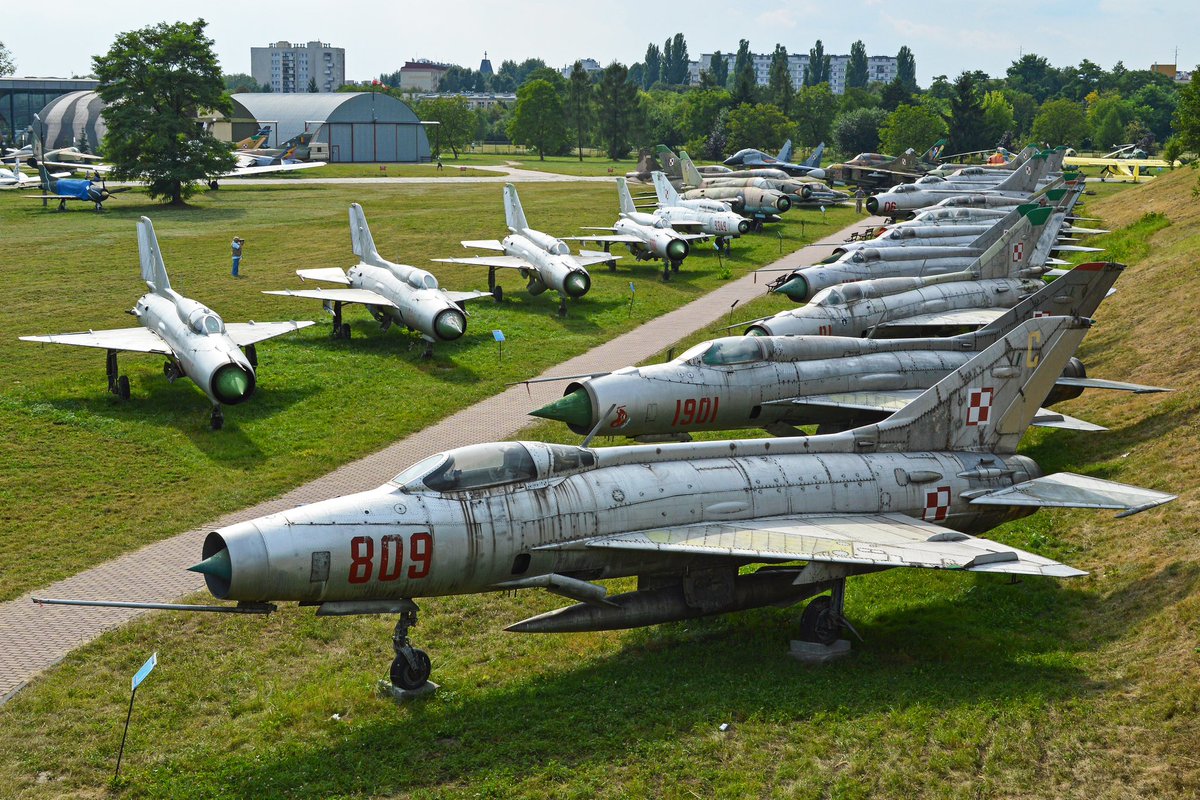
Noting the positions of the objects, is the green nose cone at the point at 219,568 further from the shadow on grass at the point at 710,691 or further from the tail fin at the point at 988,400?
the tail fin at the point at 988,400

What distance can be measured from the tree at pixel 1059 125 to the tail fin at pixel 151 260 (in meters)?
122

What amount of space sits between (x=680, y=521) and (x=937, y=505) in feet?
14.0

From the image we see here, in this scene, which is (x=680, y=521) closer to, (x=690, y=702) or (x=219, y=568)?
(x=690, y=702)

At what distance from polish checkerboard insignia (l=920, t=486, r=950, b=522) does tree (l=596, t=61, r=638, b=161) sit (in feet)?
420

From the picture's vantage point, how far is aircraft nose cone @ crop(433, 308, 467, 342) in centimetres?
3125

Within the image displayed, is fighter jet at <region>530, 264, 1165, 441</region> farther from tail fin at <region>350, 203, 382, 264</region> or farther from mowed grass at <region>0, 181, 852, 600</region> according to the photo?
tail fin at <region>350, 203, 382, 264</region>

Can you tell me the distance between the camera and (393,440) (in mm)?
24828

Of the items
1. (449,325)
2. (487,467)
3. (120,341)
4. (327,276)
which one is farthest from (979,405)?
(327,276)

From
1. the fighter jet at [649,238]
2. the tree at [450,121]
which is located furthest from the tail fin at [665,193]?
the tree at [450,121]

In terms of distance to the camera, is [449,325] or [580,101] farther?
[580,101]

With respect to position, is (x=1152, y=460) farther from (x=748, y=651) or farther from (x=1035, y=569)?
(x=748, y=651)

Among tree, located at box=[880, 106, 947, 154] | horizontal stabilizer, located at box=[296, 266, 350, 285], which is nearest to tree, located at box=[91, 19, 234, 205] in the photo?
horizontal stabilizer, located at box=[296, 266, 350, 285]

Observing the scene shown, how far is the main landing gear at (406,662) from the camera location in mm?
13586

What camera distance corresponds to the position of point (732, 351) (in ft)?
68.9
